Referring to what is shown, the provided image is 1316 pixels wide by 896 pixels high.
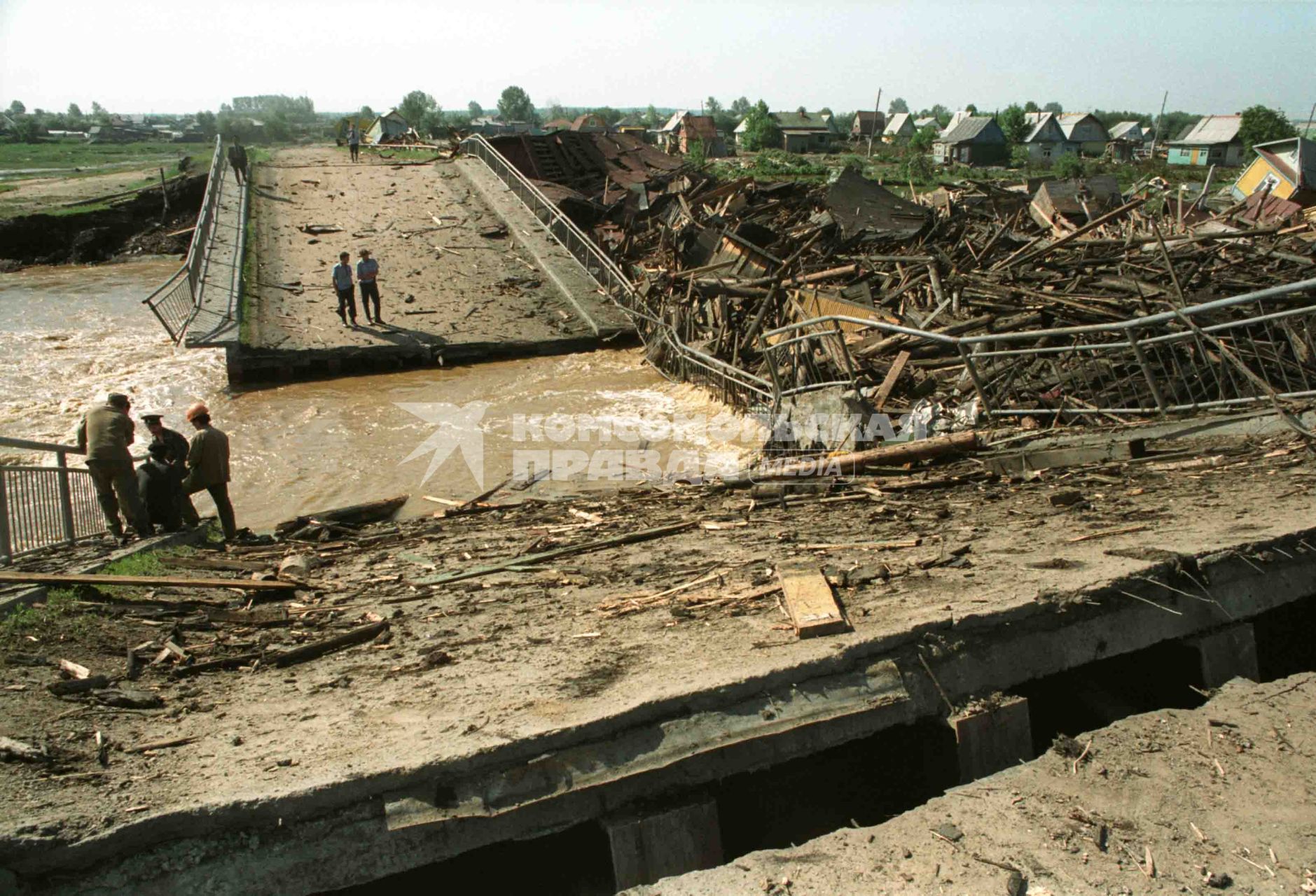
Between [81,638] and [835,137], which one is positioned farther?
[835,137]

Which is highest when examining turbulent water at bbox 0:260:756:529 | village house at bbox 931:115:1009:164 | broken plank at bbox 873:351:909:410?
village house at bbox 931:115:1009:164

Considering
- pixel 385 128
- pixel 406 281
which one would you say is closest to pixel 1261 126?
pixel 385 128

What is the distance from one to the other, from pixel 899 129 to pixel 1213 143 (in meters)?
47.9

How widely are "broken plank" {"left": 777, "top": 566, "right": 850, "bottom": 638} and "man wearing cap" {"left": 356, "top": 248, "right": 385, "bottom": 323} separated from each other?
1562cm

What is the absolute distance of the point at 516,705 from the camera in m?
4.80

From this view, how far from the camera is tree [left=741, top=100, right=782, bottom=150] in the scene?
99250 mm

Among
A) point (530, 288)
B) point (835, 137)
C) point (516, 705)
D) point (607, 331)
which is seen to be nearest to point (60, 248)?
point (530, 288)

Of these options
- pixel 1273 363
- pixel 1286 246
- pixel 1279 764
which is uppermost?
pixel 1286 246

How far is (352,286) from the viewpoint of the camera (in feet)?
64.4

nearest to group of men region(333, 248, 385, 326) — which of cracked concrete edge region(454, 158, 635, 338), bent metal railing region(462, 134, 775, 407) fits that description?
cracked concrete edge region(454, 158, 635, 338)

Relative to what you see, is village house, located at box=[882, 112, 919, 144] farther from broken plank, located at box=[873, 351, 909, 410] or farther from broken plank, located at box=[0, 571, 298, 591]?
broken plank, located at box=[0, 571, 298, 591]

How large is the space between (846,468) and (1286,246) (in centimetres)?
736

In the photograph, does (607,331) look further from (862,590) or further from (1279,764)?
(1279,764)

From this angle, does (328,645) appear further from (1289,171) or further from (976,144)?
(976,144)
